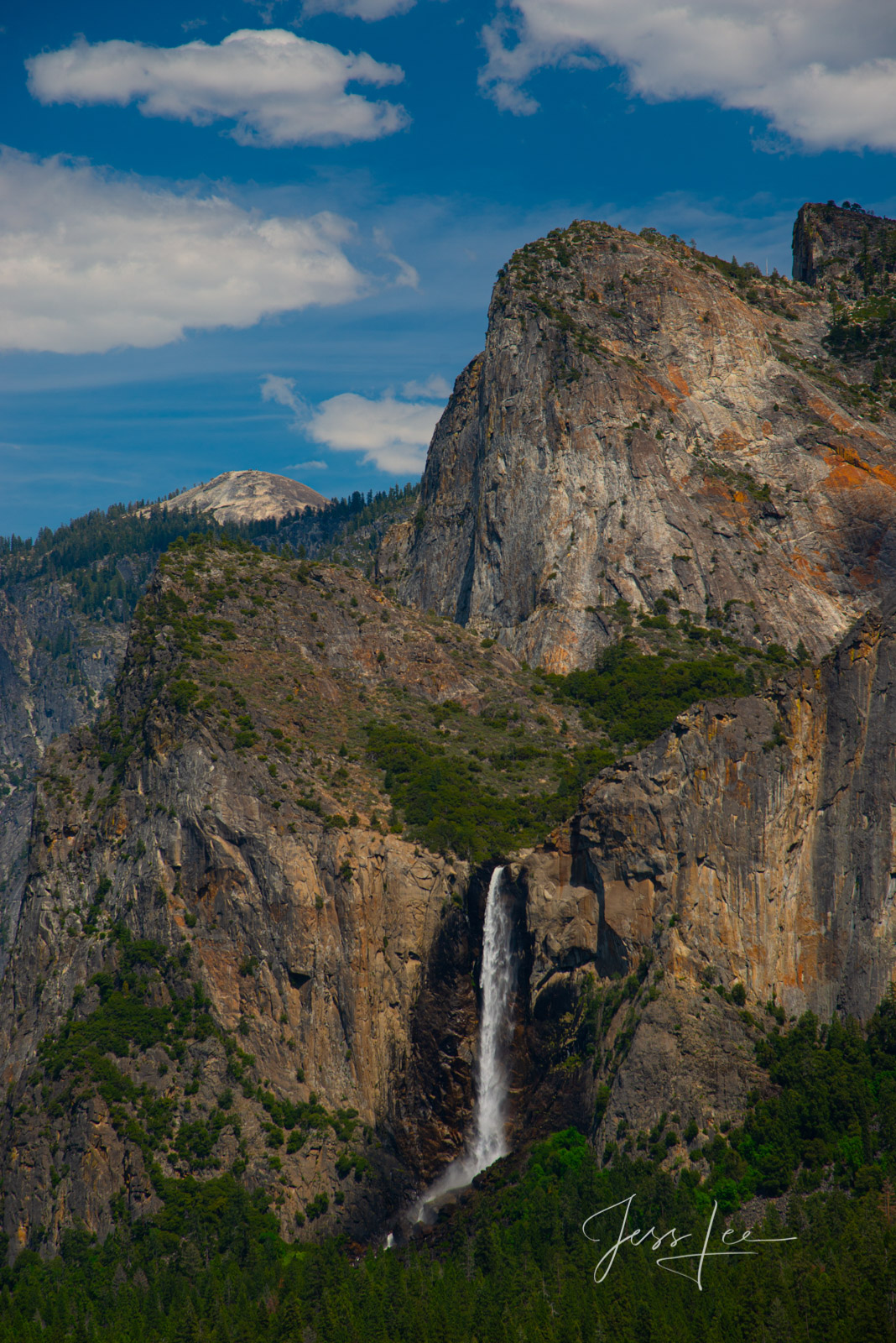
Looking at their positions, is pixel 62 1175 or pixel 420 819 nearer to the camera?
pixel 62 1175

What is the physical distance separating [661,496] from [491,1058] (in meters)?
82.2

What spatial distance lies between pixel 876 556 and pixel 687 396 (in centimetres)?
3508

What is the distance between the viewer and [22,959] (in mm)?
145375

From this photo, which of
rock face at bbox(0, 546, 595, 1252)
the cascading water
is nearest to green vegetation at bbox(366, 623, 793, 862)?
rock face at bbox(0, 546, 595, 1252)

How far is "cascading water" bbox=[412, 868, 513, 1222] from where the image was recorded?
125 m

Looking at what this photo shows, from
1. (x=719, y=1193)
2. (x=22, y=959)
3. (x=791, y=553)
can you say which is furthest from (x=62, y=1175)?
(x=791, y=553)

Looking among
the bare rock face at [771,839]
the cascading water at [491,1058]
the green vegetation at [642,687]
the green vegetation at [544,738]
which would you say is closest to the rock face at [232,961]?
the cascading water at [491,1058]

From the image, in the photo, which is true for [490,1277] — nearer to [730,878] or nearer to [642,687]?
[730,878]

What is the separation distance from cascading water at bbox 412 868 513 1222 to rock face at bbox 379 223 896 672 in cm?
4735

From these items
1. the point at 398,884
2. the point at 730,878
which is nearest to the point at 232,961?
the point at 398,884

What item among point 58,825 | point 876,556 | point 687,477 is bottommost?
point 58,825

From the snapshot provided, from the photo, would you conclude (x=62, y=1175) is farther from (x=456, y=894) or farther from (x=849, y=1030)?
(x=849, y=1030)

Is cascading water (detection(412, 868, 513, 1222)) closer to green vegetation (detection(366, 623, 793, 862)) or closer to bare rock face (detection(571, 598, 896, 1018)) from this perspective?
green vegetation (detection(366, 623, 793, 862))
